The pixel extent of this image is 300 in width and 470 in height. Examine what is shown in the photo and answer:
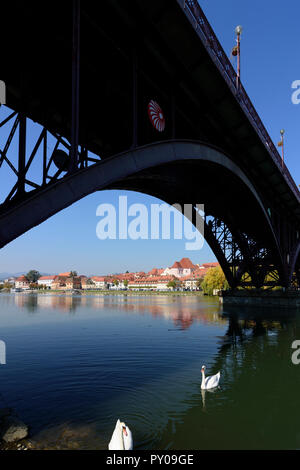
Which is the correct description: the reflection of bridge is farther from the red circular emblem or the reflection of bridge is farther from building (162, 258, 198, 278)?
building (162, 258, 198, 278)

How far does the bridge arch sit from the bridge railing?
8.10ft

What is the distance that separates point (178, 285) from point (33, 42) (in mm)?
134603

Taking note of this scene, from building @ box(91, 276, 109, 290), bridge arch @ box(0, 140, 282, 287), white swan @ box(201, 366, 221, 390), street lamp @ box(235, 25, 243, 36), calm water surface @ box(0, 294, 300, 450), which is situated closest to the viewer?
bridge arch @ box(0, 140, 282, 287)

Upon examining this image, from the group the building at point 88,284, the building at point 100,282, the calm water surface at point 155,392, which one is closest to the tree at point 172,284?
the building at point 100,282

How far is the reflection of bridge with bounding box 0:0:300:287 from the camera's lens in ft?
21.6

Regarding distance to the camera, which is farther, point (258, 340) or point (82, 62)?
point (258, 340)

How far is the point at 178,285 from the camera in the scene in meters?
138

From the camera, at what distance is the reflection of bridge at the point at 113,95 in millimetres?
6570

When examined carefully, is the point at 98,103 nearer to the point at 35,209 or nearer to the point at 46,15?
the point at 46,15

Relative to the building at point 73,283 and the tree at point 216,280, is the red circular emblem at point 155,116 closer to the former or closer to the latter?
the tree at point 216,280

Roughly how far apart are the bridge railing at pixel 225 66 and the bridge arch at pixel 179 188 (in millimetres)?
2470

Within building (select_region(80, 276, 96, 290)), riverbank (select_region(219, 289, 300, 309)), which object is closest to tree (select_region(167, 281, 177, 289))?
building (select_region(80, 276, 96, 290))

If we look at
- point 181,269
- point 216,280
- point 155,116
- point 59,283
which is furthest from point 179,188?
point 59,283
